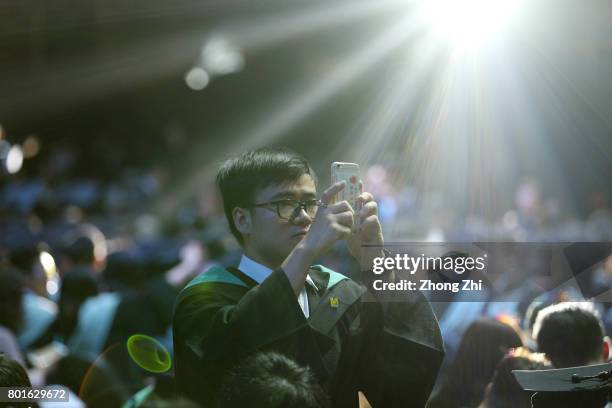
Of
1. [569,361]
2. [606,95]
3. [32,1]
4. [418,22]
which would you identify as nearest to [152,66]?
[32,1]

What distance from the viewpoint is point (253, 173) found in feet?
7.73

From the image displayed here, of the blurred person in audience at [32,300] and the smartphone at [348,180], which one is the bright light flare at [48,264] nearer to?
the blurred person in audience at [32,300]

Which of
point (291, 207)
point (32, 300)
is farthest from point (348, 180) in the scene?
point (32, 300)

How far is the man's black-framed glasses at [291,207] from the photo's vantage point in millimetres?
2307

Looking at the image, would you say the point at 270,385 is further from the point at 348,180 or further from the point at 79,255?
the point at 79,255

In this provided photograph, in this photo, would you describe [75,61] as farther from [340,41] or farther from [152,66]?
[340,41]

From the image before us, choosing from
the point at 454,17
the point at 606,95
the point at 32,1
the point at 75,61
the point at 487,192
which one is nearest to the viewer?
the point at 606,95

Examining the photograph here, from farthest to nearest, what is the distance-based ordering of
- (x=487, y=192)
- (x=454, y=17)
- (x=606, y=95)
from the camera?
1. (x=487, y=192)
2. (x=454, y=17)
3. (x=606, y=95)

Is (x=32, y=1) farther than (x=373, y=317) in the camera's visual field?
Yes

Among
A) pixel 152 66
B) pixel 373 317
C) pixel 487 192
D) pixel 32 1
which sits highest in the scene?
pixel 152 66

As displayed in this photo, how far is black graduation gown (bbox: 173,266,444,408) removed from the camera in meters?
2.21

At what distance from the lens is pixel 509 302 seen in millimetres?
2561

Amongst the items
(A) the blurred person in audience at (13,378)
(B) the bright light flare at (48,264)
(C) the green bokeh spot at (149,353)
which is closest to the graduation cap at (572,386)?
(C) the green bokeh spot at (149,353)

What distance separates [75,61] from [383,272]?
8.75ft
